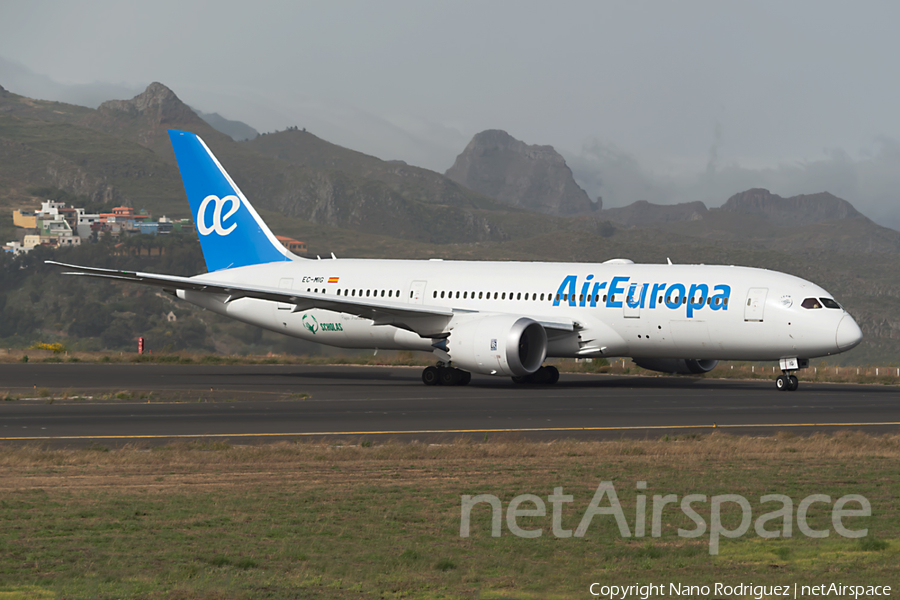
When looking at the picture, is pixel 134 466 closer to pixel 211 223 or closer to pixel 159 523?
pixel 159 523

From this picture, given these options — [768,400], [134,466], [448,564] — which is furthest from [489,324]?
[448,564]

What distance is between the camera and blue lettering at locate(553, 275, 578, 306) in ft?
113

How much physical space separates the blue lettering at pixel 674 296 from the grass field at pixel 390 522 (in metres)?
15.2

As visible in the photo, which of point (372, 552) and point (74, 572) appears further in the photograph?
point (372, 552)

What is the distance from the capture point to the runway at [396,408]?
20203mm

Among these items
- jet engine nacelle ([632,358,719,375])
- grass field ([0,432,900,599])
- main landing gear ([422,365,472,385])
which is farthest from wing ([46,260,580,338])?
grass field ([0,432,900,599])

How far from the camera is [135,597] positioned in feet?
25.6

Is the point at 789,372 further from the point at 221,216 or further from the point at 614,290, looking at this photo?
the point at 221,216

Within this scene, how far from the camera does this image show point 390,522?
425 inches

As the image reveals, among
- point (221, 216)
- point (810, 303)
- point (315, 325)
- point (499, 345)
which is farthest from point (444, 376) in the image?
point (221, 216)

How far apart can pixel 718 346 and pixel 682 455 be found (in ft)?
53.5

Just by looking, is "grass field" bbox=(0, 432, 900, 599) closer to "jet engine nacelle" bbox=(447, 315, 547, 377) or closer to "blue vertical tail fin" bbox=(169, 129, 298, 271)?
"jet engine nacelle" bbox=(447, 315, 547, 377)

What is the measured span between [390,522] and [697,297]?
75.2ft

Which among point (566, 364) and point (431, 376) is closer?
point (431, 376)
